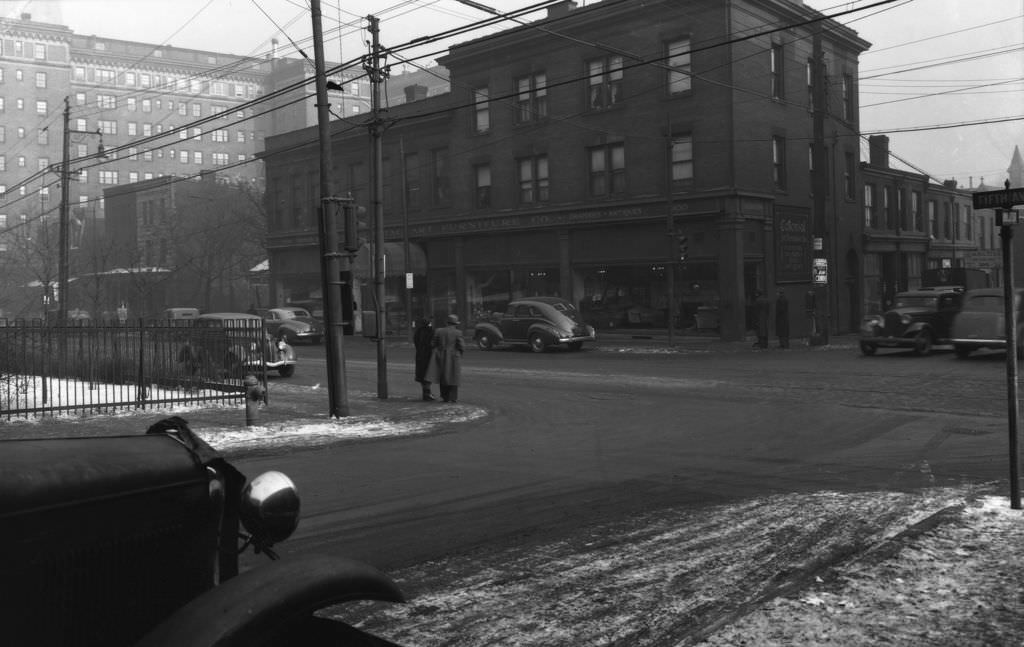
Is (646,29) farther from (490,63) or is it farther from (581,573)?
(581,573)

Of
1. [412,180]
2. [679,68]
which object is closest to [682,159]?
[679,68]

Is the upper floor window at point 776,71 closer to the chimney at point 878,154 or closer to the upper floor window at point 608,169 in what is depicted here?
the upper floor window at point 608,169

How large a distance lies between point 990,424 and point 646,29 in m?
23.5

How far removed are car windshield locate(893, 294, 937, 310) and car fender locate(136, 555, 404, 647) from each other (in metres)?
25.3

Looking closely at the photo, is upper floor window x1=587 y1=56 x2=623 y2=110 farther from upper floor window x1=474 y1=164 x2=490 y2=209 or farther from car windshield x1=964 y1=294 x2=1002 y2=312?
car windshield x1=964 y1=294 x2=1002 y2=312

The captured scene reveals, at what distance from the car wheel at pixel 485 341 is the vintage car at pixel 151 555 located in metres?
28.5

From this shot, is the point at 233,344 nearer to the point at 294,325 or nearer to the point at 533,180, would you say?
the point at 294,325

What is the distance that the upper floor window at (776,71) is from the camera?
107ft

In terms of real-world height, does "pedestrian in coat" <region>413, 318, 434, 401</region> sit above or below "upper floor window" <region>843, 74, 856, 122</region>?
below

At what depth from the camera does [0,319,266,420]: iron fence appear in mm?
14328

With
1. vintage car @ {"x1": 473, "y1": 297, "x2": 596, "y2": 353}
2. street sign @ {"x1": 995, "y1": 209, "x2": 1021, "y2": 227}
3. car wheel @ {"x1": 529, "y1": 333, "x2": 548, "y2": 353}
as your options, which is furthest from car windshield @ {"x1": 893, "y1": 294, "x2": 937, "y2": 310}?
street sign @ {"x1": 995, "y1": 209, "x2": 1021, "y2": 227}

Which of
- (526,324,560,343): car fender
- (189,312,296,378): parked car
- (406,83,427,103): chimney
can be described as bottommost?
(526,324,560,343): car fender

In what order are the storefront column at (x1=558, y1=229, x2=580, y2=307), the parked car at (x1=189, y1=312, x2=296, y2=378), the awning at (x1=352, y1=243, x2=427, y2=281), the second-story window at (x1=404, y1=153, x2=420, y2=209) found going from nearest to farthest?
the parked car at (x1=189, y1=312, x2=296, y2=378) → the storefront column at (x1=558, y1=229, x2=580, y2=307) → the awning at (x1=352, y1=243, x2=427, y2=281) → the second-story window at (x1=404, y1=153, x2=420, y2=209)

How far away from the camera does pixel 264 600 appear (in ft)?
8.10
